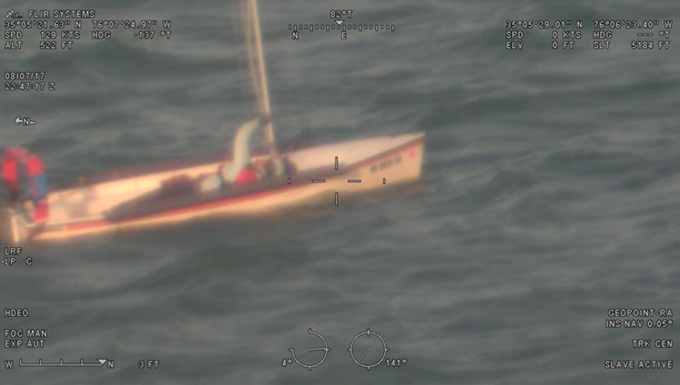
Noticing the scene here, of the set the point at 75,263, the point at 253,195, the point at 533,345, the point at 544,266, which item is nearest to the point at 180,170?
the point at 253,195

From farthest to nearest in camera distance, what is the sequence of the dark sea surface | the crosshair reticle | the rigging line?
the rigging line < the dark sea surface < the crosshair reticle

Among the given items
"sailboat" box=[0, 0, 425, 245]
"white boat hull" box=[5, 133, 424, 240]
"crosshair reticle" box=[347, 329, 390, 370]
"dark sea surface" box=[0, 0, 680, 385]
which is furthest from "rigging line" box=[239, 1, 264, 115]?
"crosshair reticle" box=[347, 329, 390, 370]

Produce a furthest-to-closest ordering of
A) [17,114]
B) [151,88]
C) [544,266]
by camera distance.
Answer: [151,88] → [17,114] → [544,266]

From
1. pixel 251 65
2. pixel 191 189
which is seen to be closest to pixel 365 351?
pixel 191 189

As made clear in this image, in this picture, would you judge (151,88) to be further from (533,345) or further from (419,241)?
(533,345)

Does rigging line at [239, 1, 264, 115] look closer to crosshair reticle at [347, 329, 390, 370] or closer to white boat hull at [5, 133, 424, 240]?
white boat hull at [5, 133, 424, 240]

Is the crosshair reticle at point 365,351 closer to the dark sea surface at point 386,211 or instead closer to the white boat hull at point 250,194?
the dark sea surface at point 386,211

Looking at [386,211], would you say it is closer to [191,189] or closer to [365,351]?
[191,189]
